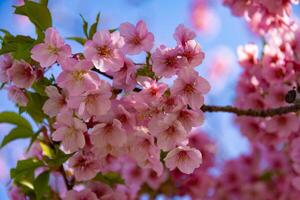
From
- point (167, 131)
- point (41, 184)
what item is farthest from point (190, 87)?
point (41, 184)

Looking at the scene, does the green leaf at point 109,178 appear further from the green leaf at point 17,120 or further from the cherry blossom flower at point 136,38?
the cherry blossom flower at point 136,38

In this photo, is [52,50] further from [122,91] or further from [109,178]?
[109,178]

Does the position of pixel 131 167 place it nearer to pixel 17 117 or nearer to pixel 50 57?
pixel 17 117

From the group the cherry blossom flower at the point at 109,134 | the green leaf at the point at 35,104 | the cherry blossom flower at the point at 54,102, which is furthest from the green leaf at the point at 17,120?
the cherry blossom flower at the point at 109,134

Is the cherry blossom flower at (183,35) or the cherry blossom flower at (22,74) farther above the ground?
Result: the cherry blossom flower at (183,35)

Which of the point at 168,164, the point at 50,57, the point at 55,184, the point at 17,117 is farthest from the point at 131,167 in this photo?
the point at 50,57

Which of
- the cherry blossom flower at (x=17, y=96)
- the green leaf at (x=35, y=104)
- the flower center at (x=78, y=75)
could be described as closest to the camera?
the flower center at (x=78, y=75)
